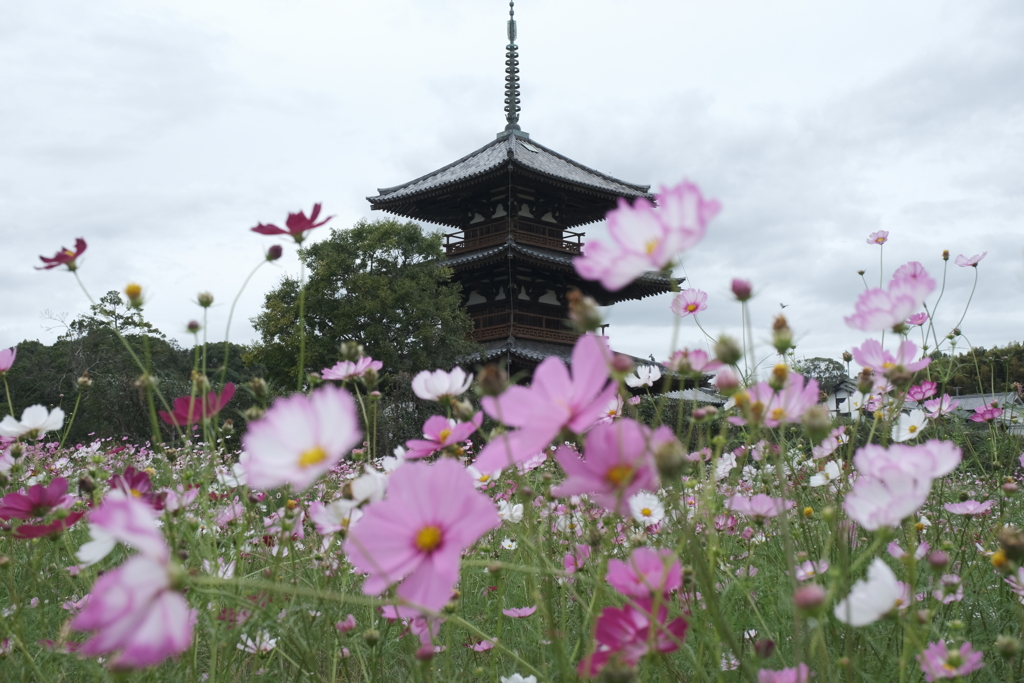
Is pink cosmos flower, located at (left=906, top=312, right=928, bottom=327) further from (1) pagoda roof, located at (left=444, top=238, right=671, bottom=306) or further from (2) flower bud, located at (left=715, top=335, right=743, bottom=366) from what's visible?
(1) pagoda roof, located at (left=444, top=238, right=671, bottom=306)

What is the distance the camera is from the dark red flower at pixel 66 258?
0.89 meters

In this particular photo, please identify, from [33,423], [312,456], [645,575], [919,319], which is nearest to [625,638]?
[645,575]

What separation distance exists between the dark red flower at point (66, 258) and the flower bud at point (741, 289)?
0.81 metres

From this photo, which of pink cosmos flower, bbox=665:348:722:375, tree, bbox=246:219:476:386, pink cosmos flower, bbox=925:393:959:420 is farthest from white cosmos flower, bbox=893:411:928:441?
tree, bbox=246:219:476:386

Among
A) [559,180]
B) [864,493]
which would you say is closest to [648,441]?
[864,493]

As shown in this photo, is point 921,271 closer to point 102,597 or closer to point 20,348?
point 102,597

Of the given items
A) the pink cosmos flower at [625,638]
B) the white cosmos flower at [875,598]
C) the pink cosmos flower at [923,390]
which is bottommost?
the pink cosmos flower at [625,638]

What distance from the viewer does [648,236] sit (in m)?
0.47

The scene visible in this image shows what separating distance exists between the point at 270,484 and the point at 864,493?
0.42 metres

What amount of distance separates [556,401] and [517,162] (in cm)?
1221

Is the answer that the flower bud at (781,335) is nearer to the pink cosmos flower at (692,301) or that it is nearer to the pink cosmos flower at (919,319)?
the pink cosmos flower at (692,301)

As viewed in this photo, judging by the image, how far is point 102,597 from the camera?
332mm

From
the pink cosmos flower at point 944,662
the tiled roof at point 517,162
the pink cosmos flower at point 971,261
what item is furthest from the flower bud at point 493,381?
the tiled roof at point 517,162

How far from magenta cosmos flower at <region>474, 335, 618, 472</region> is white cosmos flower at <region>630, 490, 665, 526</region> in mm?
839
